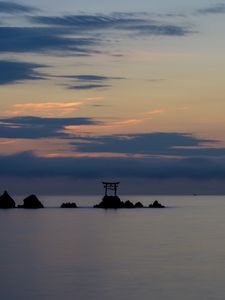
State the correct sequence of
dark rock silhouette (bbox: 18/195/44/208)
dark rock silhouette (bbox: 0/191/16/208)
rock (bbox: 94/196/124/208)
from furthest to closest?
1. dark rock silhouette (bbox: 18/195/44/208)
2. dark rock silhouette (bbox: 0/191/16/208)
3. rock (bbox: 94/196/124/208)

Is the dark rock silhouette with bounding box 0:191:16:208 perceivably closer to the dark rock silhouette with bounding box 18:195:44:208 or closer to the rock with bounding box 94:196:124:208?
the dark rock silhouette with bounding box 18:195:44:208

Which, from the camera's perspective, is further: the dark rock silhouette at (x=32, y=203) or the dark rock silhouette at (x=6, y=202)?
the dark rock silhouette at (x=32, y=203)

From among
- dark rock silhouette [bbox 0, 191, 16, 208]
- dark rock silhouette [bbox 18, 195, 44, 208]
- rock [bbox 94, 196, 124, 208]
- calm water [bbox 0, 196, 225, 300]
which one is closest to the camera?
calm water [bbox 0, 196, 225, 300]

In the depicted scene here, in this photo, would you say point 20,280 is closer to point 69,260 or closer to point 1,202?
point 69,260

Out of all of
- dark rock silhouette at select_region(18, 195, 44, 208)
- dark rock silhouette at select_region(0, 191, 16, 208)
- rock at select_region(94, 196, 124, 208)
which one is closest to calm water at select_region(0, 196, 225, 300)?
rock at select_region(94, 196, 124, 208)

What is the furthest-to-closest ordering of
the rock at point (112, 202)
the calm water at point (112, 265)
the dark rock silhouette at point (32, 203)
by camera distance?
1. the dark rock silhouette at point (32, 203)
2. the rock at point (112, 202)
3. the calm water at point (112, 265)

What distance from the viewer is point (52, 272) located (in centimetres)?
5412

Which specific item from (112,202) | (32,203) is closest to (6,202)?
(32,203)

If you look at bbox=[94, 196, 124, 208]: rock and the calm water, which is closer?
the calm water

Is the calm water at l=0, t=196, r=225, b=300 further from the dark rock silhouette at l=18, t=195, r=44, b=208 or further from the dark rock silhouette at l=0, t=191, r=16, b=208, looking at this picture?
the dark rock silhouette at l=18, t=195, r=44, b=208

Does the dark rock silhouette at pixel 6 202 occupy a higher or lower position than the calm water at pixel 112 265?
higher

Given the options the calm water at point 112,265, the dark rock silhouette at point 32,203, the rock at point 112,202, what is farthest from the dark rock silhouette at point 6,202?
the calm water at point 112,265

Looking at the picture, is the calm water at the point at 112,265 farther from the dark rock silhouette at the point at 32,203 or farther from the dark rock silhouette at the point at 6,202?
the dark rock silhouette at the point at 32,203

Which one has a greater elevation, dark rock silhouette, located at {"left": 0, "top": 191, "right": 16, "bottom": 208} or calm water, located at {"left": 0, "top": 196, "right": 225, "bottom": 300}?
dark rock silhouette, located at {"left": 0, "top": 191, "right": 16, "bottom": 208}
